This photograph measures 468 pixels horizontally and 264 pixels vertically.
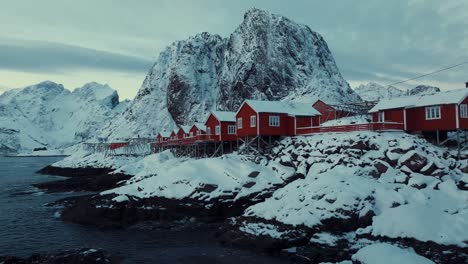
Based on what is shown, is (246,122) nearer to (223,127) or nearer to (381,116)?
(223,127)

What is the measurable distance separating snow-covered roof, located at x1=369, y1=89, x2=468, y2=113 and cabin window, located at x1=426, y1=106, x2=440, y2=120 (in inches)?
21.2

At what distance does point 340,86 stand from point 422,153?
8696cm

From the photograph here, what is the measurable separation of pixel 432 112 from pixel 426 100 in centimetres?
180

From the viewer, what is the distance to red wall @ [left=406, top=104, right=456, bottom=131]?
3997 cm

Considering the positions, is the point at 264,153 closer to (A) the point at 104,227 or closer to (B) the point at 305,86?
(A) the point at 104,227

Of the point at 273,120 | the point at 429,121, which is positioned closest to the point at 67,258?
the point at 273,120

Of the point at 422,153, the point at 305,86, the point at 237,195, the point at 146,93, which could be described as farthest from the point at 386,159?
the point at 146,93

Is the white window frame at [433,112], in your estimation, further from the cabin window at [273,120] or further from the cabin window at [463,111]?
the cabin window at [273,120]

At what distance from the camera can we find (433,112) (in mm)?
41406

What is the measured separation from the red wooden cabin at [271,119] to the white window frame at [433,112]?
14.7 m

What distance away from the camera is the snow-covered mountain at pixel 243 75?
116250mm

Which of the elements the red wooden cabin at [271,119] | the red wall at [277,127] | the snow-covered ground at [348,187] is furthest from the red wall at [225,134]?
the snow-covered ground at [348,187]

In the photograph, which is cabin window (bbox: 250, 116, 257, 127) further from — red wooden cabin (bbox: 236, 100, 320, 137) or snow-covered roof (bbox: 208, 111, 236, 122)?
snow-covered roof (bbox: 208, 111, 236, 122)

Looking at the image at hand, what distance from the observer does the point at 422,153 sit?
36938 millimetres
